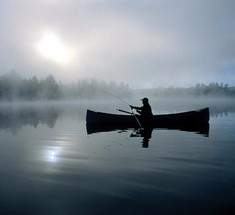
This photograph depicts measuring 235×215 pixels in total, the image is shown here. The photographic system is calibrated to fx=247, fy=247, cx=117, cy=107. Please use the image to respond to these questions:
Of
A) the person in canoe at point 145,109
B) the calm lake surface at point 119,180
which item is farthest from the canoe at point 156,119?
the calm lake surface at point 119,180

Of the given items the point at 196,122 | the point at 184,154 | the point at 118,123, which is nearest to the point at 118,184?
the point at 184,154

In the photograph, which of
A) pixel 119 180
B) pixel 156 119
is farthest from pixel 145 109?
pixel 119 180

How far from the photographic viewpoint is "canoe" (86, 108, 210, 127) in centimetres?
2084

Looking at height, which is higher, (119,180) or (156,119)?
(156,119)

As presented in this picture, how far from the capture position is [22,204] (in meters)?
5.77

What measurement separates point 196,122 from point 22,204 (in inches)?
763

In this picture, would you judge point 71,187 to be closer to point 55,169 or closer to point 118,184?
point 118,184

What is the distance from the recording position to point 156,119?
20.7m

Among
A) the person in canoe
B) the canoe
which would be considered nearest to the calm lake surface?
the person in canoe

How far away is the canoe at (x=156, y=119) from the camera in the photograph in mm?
20844

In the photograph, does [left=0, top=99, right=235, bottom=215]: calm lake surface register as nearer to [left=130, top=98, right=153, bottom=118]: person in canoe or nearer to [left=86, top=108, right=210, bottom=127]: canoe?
[left=130, top=98, right=153, bottom=118]: person in canoe

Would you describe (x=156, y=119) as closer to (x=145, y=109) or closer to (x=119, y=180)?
(x=145, y=109)

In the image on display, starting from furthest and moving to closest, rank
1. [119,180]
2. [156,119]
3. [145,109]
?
[156,119] < [145,109] < [119,180]

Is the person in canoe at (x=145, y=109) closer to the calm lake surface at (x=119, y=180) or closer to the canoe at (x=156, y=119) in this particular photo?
the canoe at (x=156, y=119)
